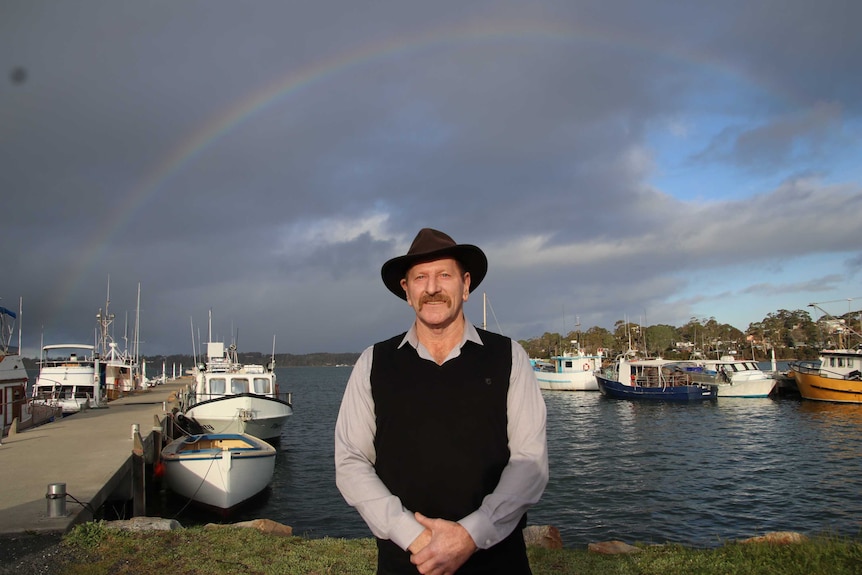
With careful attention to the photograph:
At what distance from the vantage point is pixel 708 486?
21609mm

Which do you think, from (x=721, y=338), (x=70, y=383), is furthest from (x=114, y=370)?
(x=721, y=338)

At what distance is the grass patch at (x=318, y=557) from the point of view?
7.13 metres

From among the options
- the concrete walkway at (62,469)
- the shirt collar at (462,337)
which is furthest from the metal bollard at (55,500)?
the shirt collar at (462,337)

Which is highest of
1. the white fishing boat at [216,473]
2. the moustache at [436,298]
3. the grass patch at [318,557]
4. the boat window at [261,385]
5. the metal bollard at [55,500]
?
the moustache at [436,298]

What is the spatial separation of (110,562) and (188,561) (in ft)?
3.05

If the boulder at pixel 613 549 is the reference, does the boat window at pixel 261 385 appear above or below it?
above

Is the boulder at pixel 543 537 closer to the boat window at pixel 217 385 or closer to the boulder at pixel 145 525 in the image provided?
the boulder at pixel 145 525

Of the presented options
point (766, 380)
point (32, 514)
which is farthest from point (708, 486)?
point (766, 380)

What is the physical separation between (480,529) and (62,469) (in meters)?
14.1

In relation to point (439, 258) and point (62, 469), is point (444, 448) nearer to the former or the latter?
point (439, 258)

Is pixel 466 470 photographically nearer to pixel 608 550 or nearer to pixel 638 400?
pixel 608 550

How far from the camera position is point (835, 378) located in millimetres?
46844

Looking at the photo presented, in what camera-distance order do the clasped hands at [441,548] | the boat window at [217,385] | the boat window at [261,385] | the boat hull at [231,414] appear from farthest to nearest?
1. the boat window at [261,385]
2. the boat window at [217,385]
3. the boat hull at [231,414]
4. the clasped hands at [441,548]

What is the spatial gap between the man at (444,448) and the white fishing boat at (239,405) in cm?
2592
